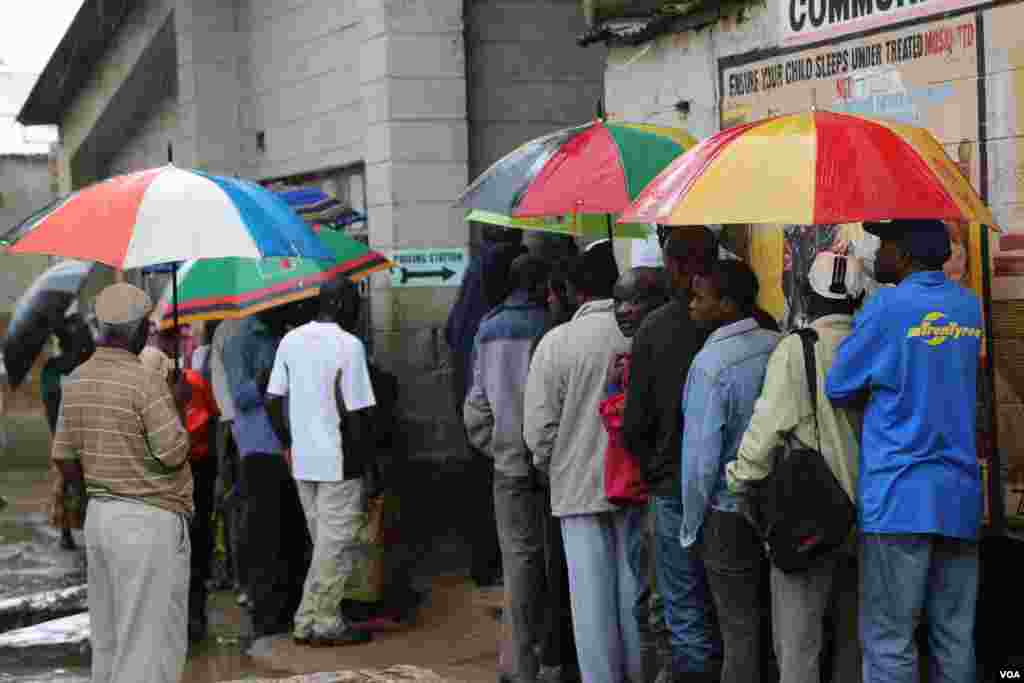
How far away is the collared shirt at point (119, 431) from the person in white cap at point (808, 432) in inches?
89.4

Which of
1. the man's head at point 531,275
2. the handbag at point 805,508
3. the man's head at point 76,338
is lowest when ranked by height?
the handbag at point 805,508

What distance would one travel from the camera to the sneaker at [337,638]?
8789 millimetres

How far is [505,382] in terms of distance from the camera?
7598 mm

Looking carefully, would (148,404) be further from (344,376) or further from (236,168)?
(236,168)

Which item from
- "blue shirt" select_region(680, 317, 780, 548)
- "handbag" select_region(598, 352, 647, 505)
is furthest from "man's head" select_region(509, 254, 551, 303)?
"blue shirt" select_region(680, 317, 780, 548)

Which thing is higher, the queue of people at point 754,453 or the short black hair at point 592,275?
the short black hair at point 592,275

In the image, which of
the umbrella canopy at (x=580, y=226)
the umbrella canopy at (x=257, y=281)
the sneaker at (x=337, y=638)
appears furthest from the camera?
the umbrella canopy at (x=257, y=281)

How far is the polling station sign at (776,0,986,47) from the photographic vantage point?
6.49 meters

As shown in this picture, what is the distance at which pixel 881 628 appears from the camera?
548 cm

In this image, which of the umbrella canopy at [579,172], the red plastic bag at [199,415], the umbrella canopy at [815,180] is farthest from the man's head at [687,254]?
the red plastic bag at [199,415]

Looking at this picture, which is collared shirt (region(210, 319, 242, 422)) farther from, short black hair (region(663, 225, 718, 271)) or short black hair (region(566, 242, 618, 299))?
short black hair (region(663, 225, 718, 271))

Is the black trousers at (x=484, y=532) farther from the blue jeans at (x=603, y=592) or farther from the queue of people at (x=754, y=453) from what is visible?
the blue jeans at (x=603, y=592)

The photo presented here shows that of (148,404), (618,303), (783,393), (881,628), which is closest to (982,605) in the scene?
(881,628)

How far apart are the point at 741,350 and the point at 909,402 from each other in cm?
73
